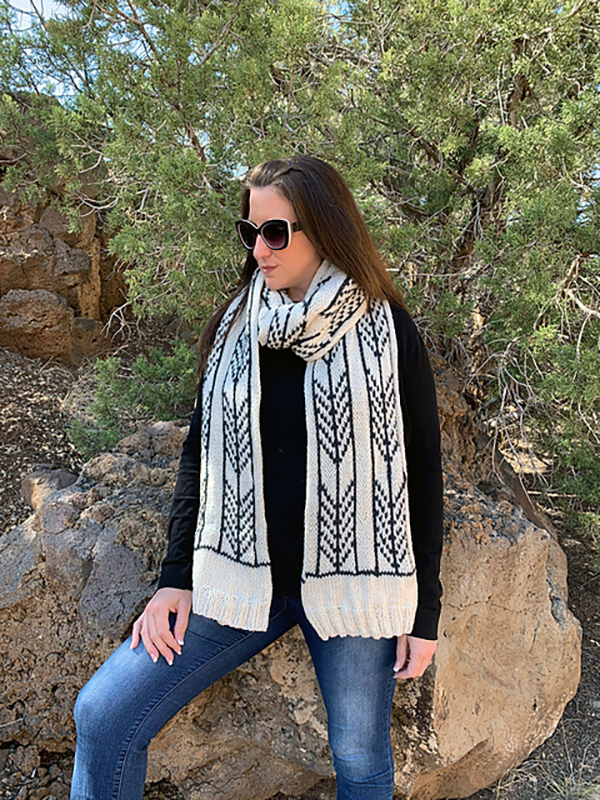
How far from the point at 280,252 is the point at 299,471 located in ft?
2.14

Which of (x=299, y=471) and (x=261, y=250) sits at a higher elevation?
(x=261, y=250)

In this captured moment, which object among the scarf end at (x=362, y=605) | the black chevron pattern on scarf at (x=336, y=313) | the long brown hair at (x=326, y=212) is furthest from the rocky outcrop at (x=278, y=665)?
the long brown hair at (x=326, y=212)

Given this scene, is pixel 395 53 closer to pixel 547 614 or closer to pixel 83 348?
pixel 547 614

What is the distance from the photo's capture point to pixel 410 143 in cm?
375

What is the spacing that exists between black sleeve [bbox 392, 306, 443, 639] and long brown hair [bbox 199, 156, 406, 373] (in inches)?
8.6

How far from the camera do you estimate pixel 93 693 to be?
1.76 m

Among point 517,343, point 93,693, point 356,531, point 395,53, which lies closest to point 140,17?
point 395,53

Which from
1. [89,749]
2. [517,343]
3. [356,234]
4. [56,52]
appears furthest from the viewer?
[56,52]

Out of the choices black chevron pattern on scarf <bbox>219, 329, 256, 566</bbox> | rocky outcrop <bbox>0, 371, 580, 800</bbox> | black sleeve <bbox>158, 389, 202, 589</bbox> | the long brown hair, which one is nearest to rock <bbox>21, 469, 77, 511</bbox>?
rocky outcrop <bbox>0, 371, 580, 800</bbox>

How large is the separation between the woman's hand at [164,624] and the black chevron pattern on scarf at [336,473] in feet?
1.40

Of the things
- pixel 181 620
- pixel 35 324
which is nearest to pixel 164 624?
pixel 181 620

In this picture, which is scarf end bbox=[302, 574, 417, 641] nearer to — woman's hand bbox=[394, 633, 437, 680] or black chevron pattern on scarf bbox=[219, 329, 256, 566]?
woman's hand bbox=[394, 633, 437, 680]

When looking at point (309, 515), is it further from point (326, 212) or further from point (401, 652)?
point (326, 212)

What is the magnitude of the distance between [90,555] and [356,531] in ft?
3.68
